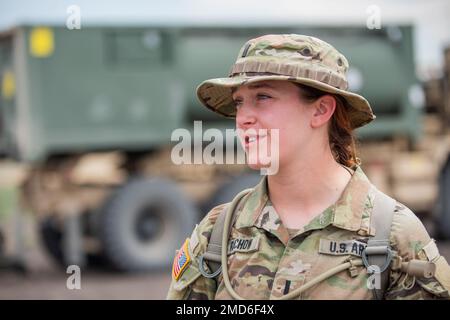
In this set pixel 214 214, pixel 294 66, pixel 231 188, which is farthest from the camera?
pixel 231 188

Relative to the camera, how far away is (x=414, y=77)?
1177 cm

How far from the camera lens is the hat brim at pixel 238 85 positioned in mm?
2420

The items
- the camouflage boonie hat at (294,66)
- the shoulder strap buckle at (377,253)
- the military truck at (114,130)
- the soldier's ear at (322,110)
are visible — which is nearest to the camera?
the shoulder strap buckle at (377,253)

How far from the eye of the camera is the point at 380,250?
2.33m

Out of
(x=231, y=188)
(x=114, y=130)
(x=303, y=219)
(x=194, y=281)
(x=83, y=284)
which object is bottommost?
(x=83, y=284)

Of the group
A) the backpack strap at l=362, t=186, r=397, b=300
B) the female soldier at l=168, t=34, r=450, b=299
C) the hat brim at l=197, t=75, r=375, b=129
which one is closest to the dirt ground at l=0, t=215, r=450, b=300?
the hat brim at l=197, t=75, r=375, b=129

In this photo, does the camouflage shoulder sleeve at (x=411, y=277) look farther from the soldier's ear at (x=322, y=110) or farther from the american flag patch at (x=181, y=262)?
the american flag patch at (x=181, y=262)

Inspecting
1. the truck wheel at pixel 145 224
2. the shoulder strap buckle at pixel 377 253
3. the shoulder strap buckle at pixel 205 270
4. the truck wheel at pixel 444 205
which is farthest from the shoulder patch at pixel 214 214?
the truck wheel at pixel 444 205

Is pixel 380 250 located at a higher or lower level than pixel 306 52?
lower

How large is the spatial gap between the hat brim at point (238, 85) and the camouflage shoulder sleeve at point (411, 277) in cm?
38

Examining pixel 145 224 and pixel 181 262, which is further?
pixel 145 224

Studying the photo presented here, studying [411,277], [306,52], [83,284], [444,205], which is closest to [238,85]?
[306,52]

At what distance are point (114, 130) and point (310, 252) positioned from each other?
7.82 metres

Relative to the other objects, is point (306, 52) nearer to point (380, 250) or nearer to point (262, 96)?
point (262, 96)
